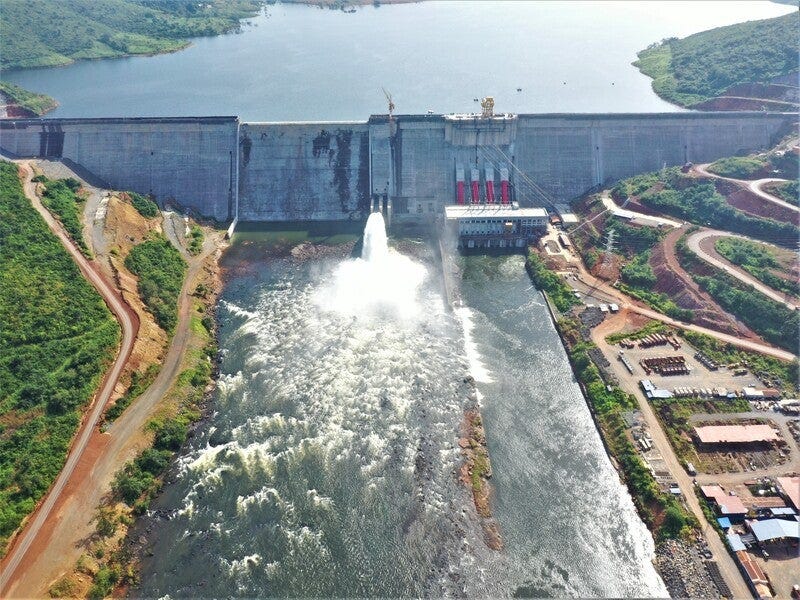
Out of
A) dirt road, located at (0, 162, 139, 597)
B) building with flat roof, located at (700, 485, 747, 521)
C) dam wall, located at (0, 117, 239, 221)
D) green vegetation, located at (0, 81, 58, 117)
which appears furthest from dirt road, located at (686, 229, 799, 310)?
green vegetation, located at (0, 81, 58, 117)

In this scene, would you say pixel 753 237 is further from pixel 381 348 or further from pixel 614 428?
pixel 381 348

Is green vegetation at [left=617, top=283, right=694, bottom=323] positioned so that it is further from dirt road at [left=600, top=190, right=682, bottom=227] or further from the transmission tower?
dirt road at [left=600, top=190, right=682, bottom=227]

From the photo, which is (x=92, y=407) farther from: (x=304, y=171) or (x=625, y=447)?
(x=304, y=171)

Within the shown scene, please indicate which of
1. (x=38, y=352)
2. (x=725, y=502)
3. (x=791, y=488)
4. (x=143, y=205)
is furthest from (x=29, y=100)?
(x=791, y=488)

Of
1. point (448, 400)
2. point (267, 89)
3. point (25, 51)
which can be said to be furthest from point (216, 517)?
point (25, 51)

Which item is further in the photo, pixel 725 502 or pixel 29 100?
pixel 29 100

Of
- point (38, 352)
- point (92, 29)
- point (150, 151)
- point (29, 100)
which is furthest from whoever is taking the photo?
Answer: point (92, 29)
